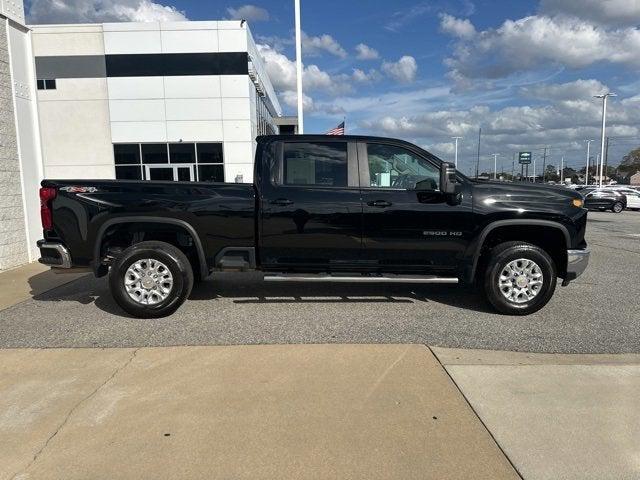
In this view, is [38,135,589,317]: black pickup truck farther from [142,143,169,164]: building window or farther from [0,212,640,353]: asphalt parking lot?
[142,143,169,164]: building window

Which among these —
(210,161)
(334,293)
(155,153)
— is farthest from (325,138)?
(155,153)

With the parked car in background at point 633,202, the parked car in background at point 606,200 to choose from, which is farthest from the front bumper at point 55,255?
the parked car in background at point 633,202

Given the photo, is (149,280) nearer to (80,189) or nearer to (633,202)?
(80,189)

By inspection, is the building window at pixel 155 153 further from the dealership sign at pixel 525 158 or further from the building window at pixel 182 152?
the dealership sign at pixel 525 158

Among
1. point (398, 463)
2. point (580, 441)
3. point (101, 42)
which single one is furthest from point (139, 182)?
point (101, 42)

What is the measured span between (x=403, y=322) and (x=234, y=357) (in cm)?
188

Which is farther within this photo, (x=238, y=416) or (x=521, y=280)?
(x=521, y=280)

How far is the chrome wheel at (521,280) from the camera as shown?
5441 millimetres

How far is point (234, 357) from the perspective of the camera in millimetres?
4273

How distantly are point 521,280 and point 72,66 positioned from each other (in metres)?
25.2

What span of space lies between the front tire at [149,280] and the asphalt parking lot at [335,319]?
17cm

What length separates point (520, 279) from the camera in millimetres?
5441

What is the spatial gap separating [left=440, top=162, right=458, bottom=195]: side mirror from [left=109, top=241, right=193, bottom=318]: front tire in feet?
9.39

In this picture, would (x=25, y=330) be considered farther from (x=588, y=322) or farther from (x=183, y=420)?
(x=588, y=322)
